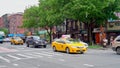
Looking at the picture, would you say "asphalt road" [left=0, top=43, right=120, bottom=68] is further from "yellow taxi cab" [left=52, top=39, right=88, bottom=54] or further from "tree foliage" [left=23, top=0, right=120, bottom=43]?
"tree foliage" [left=23, top=0, right=120, bottom=43]

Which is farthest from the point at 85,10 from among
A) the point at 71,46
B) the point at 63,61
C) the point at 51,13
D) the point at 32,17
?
the point at 32,17

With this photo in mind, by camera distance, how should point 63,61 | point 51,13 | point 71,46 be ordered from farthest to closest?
1. point 51,13
2. point 71,46
3. point 63,61

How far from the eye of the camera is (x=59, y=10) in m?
56.0

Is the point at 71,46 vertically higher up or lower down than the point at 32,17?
lower down

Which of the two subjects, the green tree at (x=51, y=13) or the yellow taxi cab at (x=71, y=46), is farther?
the green tree at (x=51, y=13)

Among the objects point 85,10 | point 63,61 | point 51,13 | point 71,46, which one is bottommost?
point 63,61

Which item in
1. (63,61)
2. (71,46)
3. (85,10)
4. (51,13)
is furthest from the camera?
(51,13)

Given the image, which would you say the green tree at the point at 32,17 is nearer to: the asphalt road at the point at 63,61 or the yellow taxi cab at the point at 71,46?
the yellow taxi cab at the point at 71,46

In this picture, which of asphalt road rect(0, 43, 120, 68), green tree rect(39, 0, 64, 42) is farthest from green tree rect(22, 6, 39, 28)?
asphalt road rect(0, 43, 120, 68)

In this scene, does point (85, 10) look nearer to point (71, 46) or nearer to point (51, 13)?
point (51, 13)

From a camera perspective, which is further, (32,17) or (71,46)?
(32,17)

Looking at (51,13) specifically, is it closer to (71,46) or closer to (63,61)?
(71,46)

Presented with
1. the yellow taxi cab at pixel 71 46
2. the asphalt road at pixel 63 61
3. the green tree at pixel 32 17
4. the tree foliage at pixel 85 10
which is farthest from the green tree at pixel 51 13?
the asphalt road at pixel 63 61

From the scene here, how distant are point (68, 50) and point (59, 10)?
26.2 metres
